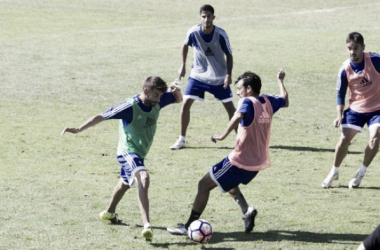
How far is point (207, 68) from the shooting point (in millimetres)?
14984

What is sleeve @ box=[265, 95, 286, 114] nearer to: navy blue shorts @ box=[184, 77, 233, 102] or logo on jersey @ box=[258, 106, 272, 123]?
logo on jersey @ box=[258, 106, 272, 123]

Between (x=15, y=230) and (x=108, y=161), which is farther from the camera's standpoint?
(x=108, y=161)

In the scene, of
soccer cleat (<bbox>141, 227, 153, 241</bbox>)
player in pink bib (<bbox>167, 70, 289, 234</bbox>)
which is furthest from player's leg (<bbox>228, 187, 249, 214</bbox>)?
soccer cleat (<bbox>141, 227, 153, 241</bbox>)

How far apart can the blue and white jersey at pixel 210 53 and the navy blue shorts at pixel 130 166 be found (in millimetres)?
5133

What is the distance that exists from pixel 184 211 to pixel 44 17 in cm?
2116

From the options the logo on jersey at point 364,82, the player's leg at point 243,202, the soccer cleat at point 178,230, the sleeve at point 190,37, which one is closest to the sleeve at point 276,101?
the player's leg at point 243,202

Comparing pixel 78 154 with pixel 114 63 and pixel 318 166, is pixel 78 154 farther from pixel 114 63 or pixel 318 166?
pixel 114 63

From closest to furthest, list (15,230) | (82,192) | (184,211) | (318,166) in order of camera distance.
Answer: (15,230) < (184,211) < (82,192) < (318,166)

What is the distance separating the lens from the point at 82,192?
11836 mm

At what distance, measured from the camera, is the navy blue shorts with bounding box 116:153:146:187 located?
32.6ft

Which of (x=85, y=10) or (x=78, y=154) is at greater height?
(x=85, y=10)

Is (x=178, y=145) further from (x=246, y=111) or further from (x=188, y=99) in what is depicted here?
(x=246, y=111)

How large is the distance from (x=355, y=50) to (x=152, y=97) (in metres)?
3.36

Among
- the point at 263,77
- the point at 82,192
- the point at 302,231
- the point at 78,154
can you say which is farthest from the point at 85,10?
the point at 302,231
